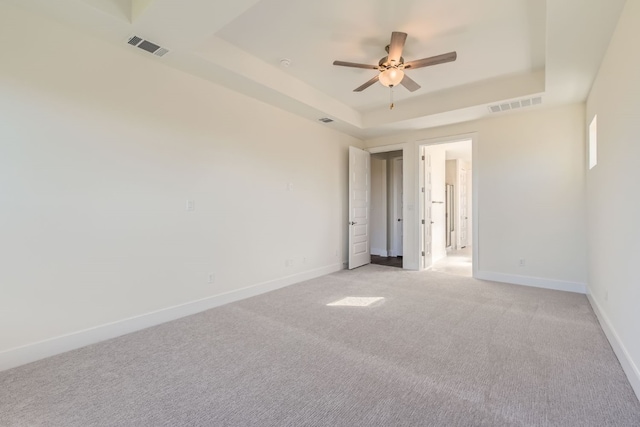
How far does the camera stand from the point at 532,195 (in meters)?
4.42

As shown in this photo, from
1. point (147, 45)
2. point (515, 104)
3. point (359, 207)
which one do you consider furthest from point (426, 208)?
point (147, 45)

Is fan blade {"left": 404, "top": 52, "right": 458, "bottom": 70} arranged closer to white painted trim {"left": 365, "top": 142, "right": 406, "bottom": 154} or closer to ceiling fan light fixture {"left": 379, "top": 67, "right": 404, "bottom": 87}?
ceiling fan light fixture {"left": 379, "top": 67, "right": 404, "bottom": 87}

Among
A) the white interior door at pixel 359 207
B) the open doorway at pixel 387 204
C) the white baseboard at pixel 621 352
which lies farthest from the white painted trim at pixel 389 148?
the white baseboard at pixel 621 352

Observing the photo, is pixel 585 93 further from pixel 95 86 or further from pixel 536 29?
pixel 95 86

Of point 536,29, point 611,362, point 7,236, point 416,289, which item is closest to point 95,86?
point 7,236

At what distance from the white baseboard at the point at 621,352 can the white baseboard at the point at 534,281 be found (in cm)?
111

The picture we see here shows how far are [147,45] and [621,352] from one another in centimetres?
482

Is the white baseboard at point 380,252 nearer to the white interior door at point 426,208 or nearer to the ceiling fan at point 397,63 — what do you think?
Answer: the white interior door at point 426,208

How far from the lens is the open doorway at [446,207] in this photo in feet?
18.7

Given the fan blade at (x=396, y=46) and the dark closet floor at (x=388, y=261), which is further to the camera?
the dark closet floor at (x=388, y=261)

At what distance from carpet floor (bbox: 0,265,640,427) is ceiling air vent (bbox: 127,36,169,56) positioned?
2.77m

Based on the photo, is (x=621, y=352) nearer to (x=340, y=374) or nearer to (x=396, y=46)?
(x=340, y=374)

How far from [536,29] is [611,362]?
301 centimetres

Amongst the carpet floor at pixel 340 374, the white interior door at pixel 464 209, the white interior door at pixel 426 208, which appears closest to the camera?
the carpet floor at pixel 340 374
